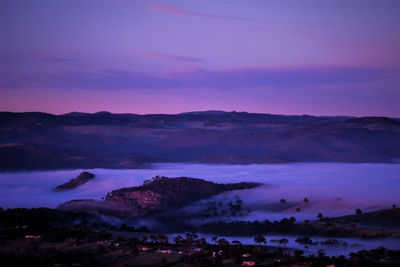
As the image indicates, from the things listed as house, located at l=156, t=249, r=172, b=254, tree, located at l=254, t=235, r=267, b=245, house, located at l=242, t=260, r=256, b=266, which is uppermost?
house, located at l=242, t=260, r=256, b=266

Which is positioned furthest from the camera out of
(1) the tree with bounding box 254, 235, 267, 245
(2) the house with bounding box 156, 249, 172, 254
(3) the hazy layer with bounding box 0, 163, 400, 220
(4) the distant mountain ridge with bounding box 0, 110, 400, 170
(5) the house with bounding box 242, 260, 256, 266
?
(4) the distant mountain ridge with bounding box 0, 110, 400, 170

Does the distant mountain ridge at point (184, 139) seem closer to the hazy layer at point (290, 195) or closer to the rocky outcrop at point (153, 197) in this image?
the hazy layer at point (290, 195)

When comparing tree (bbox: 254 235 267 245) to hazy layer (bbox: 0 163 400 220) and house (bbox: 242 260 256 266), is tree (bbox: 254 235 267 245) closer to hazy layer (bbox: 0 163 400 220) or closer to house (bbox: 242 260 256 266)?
house (bbox: 242 260 256 266)

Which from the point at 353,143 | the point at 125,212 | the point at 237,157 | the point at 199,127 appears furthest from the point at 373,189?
the point at 199,127

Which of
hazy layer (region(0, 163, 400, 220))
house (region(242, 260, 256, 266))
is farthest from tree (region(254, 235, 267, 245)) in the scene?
hazy layer (region(0, 163, 400, 220))

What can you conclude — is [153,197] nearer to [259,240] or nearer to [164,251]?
[259,240]

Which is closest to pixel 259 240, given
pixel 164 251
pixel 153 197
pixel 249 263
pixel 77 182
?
pixel 164 251
